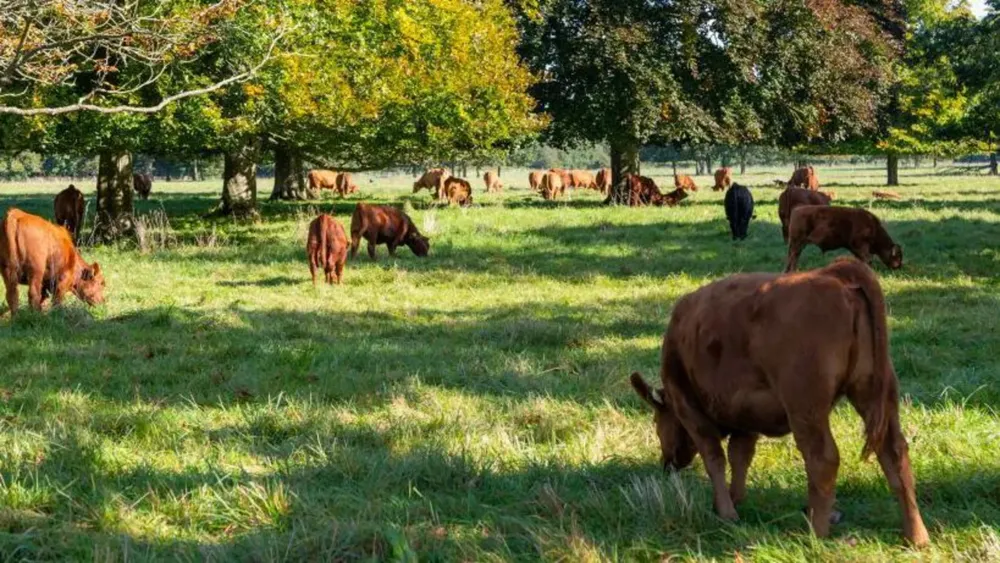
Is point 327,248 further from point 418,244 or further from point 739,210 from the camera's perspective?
point 739,210

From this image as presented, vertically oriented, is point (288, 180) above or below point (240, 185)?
above

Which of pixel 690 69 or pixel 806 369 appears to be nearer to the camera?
pixel 806 369

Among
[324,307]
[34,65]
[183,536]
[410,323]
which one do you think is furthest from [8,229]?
[183,536]

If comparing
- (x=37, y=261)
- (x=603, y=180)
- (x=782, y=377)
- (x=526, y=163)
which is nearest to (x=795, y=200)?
(x=37, y=261)

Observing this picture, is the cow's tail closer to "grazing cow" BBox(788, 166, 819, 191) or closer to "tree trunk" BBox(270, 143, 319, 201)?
"grazing cow" BBox(788, 166, 819, 191)

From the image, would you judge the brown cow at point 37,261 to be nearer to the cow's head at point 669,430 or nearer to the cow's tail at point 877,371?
the cow's head at point 669,430

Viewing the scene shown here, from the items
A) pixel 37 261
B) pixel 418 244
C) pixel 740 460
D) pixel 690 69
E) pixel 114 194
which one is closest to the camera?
pixel 740 460

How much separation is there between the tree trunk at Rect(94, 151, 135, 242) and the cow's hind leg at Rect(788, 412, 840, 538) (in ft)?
64.9

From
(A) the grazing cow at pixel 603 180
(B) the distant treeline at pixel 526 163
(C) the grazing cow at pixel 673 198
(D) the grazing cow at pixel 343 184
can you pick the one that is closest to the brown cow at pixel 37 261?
(C) the grazing cow at pixel 673 198

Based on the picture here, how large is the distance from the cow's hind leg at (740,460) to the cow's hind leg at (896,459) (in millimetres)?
675

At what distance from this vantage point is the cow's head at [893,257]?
44.2 feet

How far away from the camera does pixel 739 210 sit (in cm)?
1772

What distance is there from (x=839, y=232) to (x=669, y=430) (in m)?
10.9

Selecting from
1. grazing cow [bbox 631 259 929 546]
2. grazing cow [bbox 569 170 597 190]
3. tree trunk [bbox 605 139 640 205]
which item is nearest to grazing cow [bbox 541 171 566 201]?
tree trunk [bbox 605 139 640 205]
